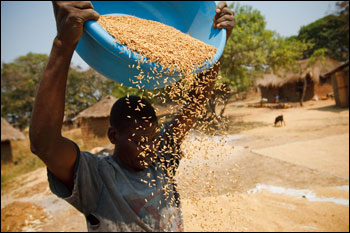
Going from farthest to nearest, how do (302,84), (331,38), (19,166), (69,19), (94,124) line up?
(331,38) → (302,84) → (94,124) → (19,166) → (69,19)

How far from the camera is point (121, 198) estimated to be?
1.23 metres

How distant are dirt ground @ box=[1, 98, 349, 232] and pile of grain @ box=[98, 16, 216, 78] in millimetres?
448

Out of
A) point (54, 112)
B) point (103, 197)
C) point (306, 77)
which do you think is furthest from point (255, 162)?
point (306, 77)

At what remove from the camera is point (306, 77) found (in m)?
16.2

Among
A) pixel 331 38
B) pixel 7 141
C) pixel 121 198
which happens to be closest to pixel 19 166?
pixel 7 141

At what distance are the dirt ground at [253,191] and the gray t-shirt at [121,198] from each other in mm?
142

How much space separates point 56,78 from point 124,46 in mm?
331

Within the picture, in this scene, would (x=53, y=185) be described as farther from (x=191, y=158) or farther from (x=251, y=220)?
(x=251, y=220)

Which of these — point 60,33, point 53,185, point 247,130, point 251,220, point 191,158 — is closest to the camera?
point 60,33

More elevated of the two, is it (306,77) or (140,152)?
(306,77)

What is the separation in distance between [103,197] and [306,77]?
18.3 meters

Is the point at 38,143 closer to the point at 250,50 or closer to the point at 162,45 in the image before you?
the point at 162,45

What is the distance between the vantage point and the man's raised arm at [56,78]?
0.84m

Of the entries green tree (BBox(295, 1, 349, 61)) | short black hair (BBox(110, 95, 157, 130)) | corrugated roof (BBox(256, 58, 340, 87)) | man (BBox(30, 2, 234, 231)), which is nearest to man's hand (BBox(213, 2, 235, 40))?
man (BBox(30, 2, 234, 231))
